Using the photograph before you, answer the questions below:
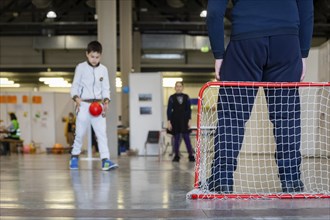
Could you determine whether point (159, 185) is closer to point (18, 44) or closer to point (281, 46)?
point (281, 46)

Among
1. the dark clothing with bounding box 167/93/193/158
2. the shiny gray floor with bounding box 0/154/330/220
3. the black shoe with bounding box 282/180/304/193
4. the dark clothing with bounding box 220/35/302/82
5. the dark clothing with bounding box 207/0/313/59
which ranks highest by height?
the dark clothing with bounding box 207/0/313/59

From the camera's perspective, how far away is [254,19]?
3217 mm

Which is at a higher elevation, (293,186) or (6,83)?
(6,83)

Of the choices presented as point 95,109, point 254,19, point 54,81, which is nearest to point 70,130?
point 54,81

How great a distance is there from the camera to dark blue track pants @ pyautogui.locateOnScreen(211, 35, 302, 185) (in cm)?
327

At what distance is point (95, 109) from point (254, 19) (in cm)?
366

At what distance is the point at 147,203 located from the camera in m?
3.19

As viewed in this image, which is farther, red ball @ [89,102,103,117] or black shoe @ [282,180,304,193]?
red ball @ [89,102,103,117]

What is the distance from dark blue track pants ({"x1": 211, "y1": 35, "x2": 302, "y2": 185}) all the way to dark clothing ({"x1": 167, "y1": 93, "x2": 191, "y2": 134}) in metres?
6.35

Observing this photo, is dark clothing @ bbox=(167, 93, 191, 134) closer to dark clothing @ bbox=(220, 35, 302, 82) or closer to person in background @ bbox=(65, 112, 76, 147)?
dark clothing @ bbox=(220, 35, 302, 82)

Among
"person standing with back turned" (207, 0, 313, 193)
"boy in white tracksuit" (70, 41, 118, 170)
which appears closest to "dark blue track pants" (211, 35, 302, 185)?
"person standing with back turned" (207, 0, 313, 193)

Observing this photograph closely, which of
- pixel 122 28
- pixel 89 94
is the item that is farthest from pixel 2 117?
pixel 89 94

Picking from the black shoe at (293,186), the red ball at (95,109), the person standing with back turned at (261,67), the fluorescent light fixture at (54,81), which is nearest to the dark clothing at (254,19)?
the person standing with back turned at (261,67)

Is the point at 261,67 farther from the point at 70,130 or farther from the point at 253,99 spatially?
the point at 70,130
